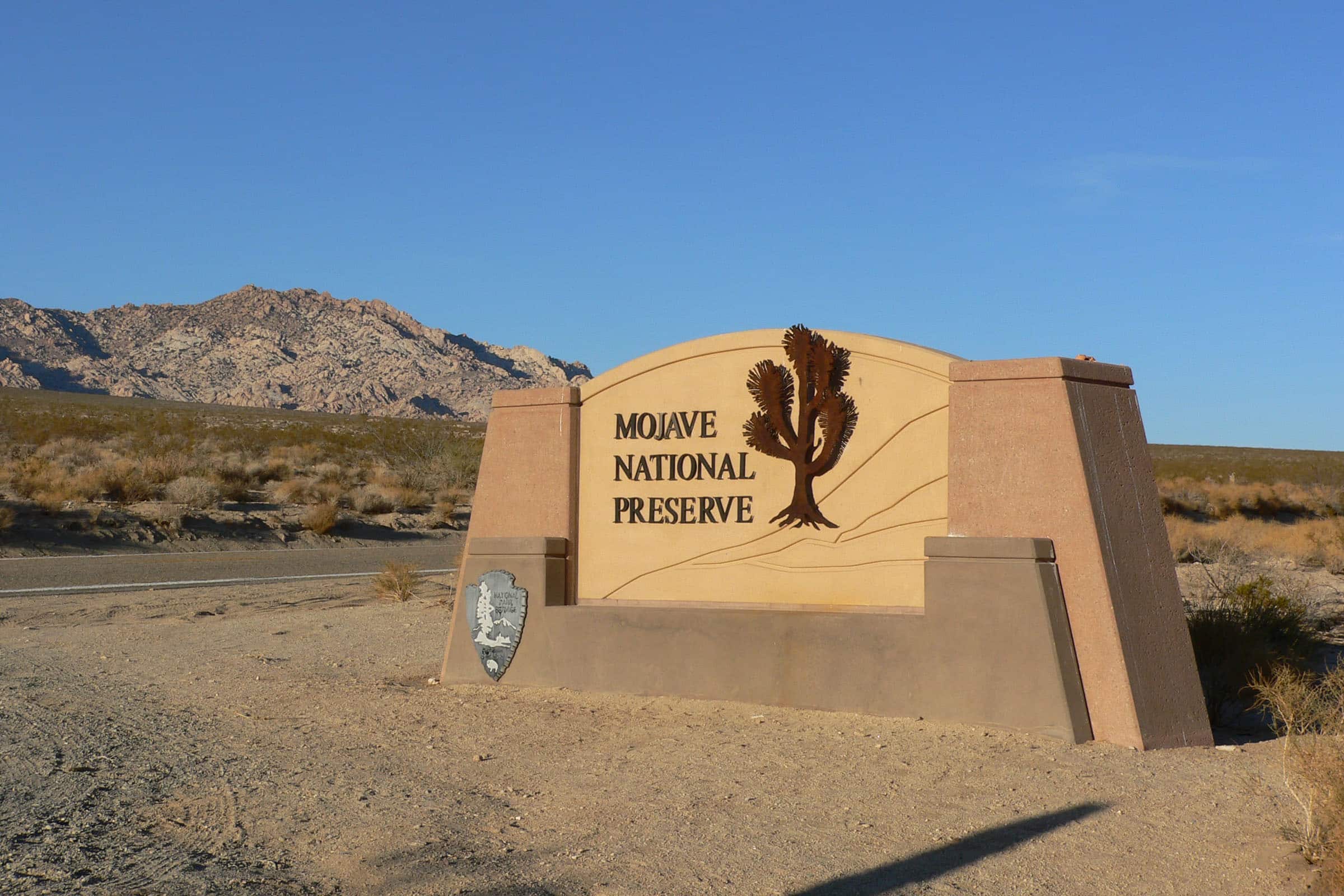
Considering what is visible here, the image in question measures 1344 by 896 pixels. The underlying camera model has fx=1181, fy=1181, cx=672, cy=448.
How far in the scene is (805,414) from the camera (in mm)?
9453

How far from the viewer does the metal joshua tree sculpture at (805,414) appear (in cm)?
935

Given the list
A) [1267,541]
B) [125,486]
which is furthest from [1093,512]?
[125,486]

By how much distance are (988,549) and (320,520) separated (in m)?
23.7

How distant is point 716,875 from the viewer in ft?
17.9

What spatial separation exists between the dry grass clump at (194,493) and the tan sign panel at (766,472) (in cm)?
2191

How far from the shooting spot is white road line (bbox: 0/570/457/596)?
18.3 m

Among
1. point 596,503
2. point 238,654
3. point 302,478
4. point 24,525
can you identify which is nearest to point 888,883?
point 596,503

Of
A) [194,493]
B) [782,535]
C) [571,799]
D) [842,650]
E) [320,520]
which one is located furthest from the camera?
[194,493]

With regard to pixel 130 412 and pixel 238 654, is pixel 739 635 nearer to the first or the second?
pixel 238 654

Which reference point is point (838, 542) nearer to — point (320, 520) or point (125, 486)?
point (320, 520)

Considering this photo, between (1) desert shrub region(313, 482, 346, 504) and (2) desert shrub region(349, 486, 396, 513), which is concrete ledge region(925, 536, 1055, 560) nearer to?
(1) desert shrub region(313, 482, 346, 504)

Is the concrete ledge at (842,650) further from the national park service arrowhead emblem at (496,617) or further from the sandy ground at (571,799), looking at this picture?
the sandy ground at (571,799)

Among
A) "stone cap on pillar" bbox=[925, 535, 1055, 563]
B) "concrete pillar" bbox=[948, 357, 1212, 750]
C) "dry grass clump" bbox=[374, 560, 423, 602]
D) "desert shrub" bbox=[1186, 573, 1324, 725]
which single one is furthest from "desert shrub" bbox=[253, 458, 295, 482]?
"concrete pillar" bbox=[948, 357, 1212, 750]

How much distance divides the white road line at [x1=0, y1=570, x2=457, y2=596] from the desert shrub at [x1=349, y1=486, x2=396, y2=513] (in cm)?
1162
